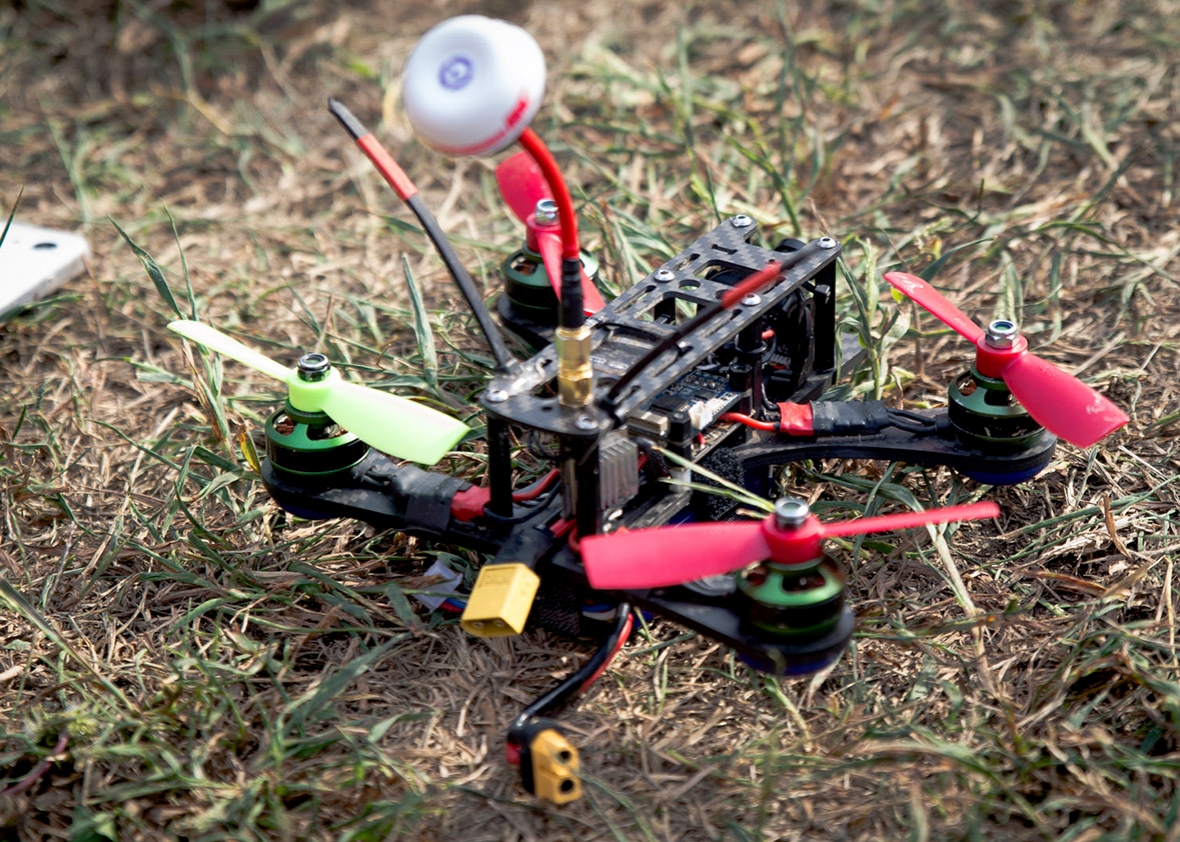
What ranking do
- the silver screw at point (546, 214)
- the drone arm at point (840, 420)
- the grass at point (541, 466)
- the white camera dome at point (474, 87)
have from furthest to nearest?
the silver screw at point (546, 214)
the drone arm at point (840, 420)
the grass at point (541, 466)
the white camera dome at point (474, 87)

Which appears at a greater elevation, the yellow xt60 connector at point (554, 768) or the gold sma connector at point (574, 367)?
the gold sma connector at point (574, 367)

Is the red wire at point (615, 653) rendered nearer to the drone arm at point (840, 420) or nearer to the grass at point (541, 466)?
the grass at point (541, 466)

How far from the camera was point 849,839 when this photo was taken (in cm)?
307

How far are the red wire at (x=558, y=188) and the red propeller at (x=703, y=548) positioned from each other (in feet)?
2.15

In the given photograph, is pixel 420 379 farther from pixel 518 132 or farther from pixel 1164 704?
pixel 1164 704

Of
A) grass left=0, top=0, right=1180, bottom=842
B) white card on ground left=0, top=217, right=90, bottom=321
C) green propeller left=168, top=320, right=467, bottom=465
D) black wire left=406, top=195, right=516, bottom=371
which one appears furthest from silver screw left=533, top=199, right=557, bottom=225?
white card on ground left=0, top=217, right=90, bottom=321

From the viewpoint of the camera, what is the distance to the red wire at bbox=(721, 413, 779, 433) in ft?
12.0

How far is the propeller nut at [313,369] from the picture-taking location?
355cm

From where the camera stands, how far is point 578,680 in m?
3.31

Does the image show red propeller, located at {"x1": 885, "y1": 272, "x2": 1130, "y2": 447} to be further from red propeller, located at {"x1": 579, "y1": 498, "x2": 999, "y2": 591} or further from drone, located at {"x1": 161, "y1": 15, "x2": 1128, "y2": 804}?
red propeller, located at {"x1": 579, "y1": 498, "x2": 999, "y2": 591}

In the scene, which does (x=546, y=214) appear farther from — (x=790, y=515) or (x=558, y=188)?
(x=790, y=515)

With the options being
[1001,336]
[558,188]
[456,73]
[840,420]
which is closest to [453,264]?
[558,188]

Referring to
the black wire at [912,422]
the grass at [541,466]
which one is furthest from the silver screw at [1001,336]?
the grass at [541,466]

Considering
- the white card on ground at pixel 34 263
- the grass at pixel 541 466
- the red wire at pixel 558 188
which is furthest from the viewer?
the white card on ground at pixel 34 263
